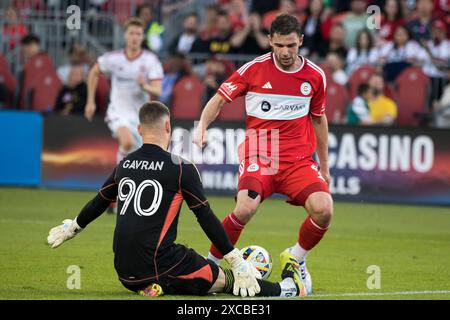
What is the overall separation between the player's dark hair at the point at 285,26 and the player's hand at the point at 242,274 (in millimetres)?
2234

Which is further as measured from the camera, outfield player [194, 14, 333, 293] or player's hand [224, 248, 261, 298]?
outfield player [194, 14, 333, 293]

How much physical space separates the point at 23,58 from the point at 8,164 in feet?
11.7

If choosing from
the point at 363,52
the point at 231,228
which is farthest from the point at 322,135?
the point at 363,52

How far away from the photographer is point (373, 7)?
20.6 m

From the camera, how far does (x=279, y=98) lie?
9.41 meters

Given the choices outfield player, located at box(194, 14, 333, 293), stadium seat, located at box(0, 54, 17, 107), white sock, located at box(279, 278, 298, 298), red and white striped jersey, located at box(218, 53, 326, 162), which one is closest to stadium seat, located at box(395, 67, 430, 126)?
stadium seat, located at box(0, 54, 17, 107)

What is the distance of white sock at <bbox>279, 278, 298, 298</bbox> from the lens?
8414mm

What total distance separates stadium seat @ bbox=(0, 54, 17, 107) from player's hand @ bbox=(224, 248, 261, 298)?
1346cm

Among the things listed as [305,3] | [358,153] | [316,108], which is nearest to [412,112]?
[358,153]

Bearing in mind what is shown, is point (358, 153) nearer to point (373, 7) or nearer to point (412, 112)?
point (412, 112)

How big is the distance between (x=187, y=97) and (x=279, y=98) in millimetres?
10251

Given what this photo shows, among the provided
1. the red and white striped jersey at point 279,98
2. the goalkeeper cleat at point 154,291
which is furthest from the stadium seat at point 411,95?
the goalkeeper cleat at point 154,291

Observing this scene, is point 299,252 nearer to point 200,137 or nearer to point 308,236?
point 308,236

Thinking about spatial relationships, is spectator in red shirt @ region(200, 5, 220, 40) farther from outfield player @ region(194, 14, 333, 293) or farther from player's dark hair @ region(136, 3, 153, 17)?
outfield player @ region(194, 14, 333, 293)
